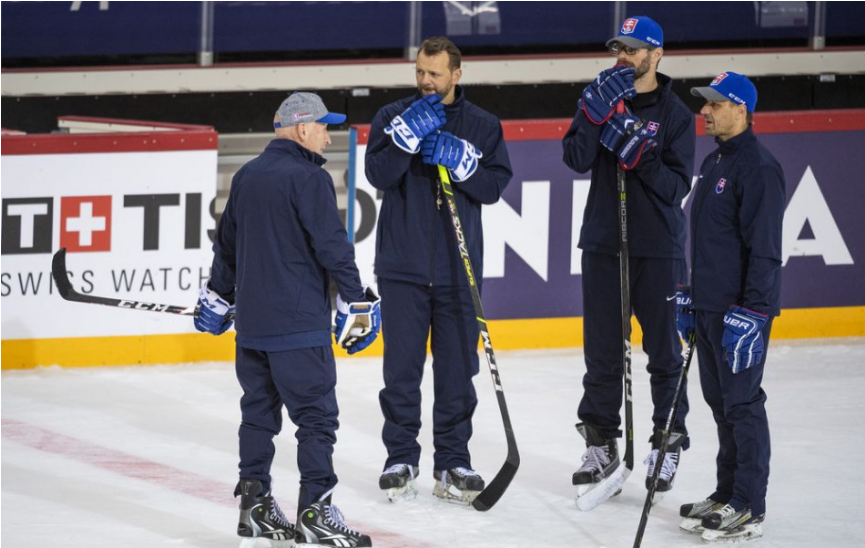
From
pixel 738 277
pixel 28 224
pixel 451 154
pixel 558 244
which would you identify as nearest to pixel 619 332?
pixel 738 277

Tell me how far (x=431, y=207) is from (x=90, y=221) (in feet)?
9.18

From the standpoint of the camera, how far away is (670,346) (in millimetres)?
4664

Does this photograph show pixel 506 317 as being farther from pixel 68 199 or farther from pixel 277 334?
pixel 277 334

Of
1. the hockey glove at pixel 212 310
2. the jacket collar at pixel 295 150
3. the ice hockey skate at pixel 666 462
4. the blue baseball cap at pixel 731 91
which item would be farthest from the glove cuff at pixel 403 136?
the ice hockey skate at pixel 666 462

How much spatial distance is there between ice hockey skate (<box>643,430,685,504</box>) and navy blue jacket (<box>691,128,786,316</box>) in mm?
638

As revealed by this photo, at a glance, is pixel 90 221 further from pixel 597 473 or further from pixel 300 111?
→ pixel 597 473

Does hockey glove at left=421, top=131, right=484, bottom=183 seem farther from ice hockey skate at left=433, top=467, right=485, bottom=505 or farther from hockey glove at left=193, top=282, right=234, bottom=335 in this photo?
ice hockey skate at left=433, top=467, right=485, bottom=505

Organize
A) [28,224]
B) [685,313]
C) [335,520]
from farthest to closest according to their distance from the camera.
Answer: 1. [28,224]
2. [685,313]
3. [335,520]

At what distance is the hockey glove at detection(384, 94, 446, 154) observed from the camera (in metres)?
4.45

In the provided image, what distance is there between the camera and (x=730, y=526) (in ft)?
13.6

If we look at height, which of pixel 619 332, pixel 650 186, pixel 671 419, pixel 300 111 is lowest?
pixel 671 419

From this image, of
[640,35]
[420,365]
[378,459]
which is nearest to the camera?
[640,35]

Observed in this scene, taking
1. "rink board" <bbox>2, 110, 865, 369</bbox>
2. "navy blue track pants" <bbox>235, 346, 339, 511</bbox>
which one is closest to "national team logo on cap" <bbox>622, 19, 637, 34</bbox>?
"navy blue track pants" <bbox>235, 346, 339, 511</bbox>

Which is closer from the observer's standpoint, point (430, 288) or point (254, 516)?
point (254, 516)
